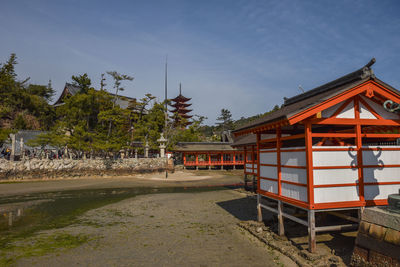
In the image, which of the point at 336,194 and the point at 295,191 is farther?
the point at 295,191

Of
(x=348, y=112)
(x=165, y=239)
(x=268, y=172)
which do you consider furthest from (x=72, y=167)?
(x=348, y=112)

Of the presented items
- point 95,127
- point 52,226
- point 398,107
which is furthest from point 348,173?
point 95,127

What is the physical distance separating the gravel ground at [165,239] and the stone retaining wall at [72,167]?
1826cm

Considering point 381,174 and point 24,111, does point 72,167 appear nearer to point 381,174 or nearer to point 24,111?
point 24,111

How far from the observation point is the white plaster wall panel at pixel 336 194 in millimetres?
5996

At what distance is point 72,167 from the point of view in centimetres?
2892

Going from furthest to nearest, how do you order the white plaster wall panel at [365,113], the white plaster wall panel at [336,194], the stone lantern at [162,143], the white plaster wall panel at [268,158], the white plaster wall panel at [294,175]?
the stone lantern at [162,143]
the white plaster wall panel at [268,158]
the white plaster wall panel at [365,113]
the white plaster wall panel at [294,175]
the white plaster wall panel at [336,194]

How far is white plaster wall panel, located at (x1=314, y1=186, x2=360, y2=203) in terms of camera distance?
600cm

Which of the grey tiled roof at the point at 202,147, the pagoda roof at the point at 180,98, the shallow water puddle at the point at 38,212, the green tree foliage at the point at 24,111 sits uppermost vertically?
the pagoda roof at the point at 180,98

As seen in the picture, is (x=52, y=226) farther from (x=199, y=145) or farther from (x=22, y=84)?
(x=22, y=84)

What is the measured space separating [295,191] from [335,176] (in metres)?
1.09

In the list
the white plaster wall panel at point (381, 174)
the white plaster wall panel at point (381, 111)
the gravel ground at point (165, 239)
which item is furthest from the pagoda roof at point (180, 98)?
the white plaster wall panel at point (381, 174)

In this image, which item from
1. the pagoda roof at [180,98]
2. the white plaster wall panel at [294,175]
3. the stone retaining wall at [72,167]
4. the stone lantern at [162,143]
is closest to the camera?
Answer: the white plaster wall panel at [294,175]

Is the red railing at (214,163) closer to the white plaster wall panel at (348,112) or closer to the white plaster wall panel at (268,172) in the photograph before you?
the white plaster wall panel at (268,172)
